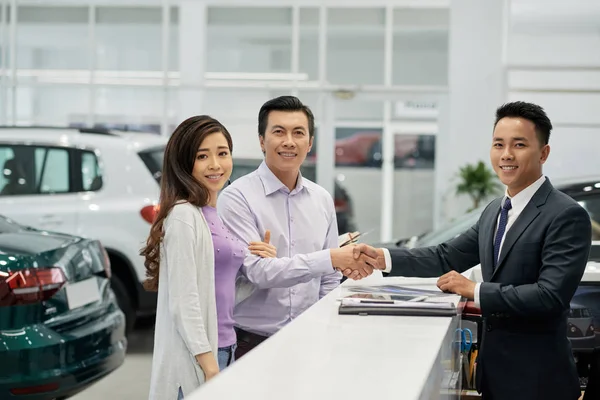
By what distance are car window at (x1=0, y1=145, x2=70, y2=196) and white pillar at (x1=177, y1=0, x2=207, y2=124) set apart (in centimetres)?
746

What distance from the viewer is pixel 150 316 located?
9680mm

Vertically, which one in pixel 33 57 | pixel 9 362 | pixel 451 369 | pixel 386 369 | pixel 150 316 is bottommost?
pixel 150 316

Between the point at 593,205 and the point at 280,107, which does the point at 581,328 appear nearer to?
the point at 280,107

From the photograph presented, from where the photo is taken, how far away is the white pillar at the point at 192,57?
15148 mm

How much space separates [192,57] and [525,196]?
1251cm

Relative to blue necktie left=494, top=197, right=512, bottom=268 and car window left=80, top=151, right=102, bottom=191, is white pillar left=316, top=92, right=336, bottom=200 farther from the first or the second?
blue necktie left=494, top=197, right=512, bottom=268

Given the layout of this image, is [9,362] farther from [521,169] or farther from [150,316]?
[150,316]

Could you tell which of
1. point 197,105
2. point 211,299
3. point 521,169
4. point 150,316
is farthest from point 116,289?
point 197,105

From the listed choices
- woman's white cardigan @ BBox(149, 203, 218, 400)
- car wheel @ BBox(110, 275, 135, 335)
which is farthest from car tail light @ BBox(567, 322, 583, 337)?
car wheel @ BBox(110, 275, 135, 335)

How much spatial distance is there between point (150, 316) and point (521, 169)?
711 cm

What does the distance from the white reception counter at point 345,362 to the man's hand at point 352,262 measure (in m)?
0.48

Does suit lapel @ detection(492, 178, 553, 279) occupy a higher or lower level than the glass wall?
lower

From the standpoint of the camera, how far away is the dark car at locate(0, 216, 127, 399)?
4594 millimetres

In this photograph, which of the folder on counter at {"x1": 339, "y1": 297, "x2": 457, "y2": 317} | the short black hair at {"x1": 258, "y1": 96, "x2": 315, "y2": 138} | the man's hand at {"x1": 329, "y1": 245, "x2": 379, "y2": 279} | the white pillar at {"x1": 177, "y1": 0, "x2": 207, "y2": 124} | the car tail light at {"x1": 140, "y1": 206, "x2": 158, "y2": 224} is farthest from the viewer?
the white pillar at {"x1": 177, "y1": 0, "x2": 207, "y2": 124}
